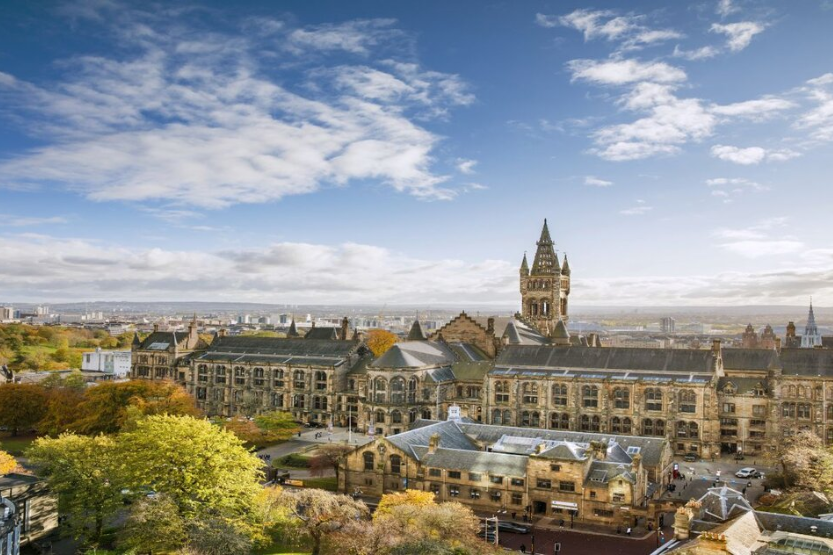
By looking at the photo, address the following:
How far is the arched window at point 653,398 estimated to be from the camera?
93438mm

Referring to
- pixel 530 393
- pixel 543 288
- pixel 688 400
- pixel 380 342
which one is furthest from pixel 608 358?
pixel 380 342

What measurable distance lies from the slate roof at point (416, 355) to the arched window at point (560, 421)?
64.9 feet

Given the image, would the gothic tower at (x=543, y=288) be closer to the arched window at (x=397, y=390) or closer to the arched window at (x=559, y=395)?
the arched window at (x=559, y=395)

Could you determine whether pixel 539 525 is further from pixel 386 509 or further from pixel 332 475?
pixel 332 475

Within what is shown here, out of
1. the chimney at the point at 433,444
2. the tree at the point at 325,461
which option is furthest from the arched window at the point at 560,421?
the tree at the point at 325,461

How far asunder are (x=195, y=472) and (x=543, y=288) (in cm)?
10102

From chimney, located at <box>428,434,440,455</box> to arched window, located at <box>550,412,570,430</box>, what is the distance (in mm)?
30367

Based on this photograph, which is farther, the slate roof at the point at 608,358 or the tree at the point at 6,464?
the slate roof at the point at 608,358

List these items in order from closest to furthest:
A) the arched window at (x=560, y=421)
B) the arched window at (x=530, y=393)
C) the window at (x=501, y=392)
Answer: the arched window at (x=560, y=421) → the arched window at (x=530, y=393) → the window at (x=501, y=392)

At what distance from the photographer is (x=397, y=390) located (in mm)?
102625

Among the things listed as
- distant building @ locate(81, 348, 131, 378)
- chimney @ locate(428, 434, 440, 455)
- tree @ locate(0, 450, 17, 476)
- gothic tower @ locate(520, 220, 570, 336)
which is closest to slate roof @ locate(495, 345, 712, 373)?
chimney @ locate(428, 434, 440, 455)

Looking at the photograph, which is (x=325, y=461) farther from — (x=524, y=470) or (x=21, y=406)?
(x=21, y=406)

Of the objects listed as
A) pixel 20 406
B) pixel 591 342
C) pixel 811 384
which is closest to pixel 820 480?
pixel 811 384

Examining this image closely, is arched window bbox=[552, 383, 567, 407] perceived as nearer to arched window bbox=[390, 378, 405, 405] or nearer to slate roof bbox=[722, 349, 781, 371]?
arched window bbox=[390, 378, 405, 405]
